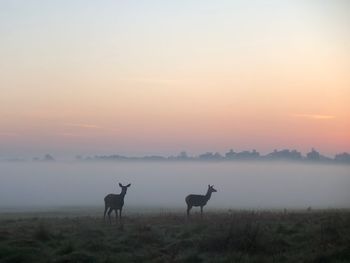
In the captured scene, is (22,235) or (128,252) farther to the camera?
(22,235)

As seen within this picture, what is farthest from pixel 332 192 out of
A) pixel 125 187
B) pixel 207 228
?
pixel 207 228

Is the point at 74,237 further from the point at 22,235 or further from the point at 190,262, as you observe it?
the point at 190,262

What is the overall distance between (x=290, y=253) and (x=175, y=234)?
610cm

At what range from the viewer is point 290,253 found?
61.7ft

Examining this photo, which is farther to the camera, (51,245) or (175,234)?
(175,234)

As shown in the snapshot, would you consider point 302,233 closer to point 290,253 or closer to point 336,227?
point 336,227

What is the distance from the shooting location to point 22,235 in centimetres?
2294

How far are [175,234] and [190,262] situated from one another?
5.62m

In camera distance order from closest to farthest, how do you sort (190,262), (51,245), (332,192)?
(190,262)
(51,245)
(332,192)

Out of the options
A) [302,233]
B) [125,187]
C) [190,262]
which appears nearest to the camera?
[190,262]

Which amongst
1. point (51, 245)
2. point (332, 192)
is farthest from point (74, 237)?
point (332, 192)

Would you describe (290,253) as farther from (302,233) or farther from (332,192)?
(332,192)

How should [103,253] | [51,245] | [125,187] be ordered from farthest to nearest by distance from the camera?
[125,187], [51,245], [103,253]

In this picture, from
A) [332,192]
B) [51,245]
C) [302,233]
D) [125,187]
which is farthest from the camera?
[332,192]
